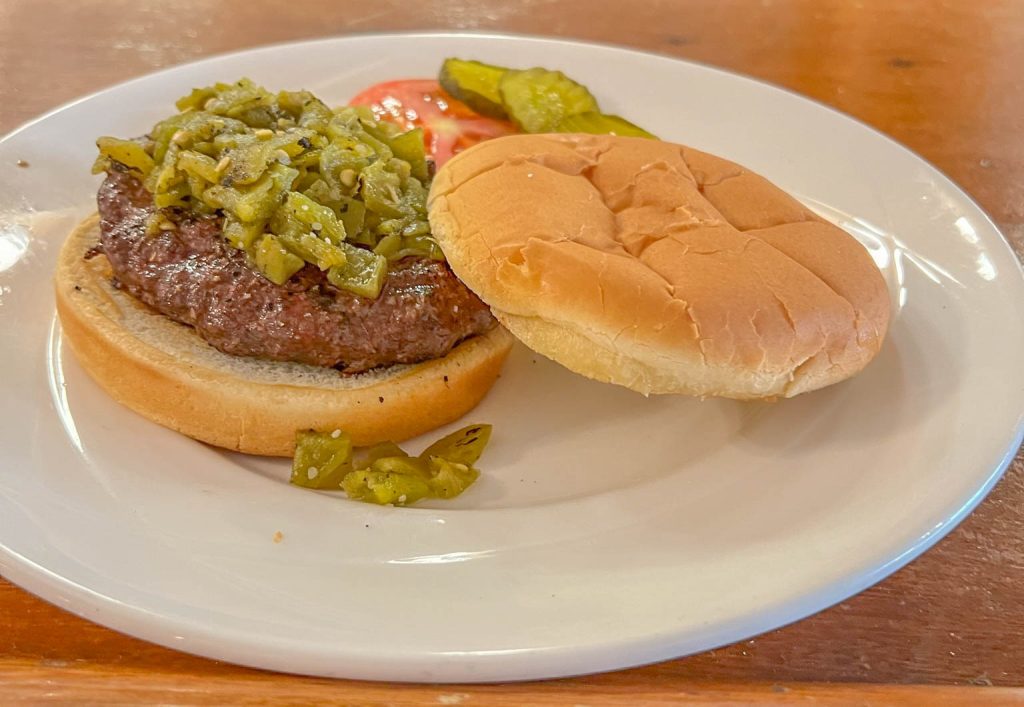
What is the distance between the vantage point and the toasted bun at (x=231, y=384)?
1900 millimetres

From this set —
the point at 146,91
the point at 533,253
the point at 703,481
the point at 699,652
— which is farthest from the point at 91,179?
the point at 699,652

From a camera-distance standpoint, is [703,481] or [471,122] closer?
[703,481]

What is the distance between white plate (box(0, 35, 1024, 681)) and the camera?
4.86ft

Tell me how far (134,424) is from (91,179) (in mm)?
1040

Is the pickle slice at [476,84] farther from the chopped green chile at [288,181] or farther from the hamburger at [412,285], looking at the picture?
the hamburger at [412,285]

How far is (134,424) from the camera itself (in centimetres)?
196

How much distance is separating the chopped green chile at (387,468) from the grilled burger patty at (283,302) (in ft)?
0.62

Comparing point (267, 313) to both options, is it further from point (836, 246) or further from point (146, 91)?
point (146, 91)

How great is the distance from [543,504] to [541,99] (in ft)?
5.41

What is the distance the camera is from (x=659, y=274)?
1.82 m

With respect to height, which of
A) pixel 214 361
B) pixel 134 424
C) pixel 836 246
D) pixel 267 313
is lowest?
pixel 134 424

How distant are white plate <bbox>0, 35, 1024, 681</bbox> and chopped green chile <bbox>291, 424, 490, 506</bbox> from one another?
0.05 meters

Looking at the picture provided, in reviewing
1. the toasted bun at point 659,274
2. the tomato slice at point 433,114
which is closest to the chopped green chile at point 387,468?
the toasted bun at point 659,274

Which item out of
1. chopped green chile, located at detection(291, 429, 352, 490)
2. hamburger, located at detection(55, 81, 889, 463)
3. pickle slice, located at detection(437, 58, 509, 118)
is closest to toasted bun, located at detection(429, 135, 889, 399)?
hamburger, located at detection(55, 81, 889, 463)
